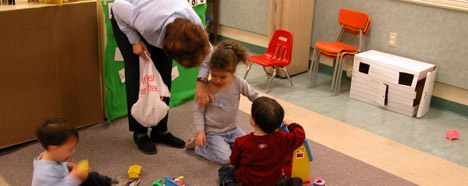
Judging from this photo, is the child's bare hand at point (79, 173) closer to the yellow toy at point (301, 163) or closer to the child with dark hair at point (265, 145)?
the child with dark hair at point (265, 145)

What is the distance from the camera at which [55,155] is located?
1873 millimetres

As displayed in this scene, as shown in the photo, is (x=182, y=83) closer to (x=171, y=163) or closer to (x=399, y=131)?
(x=171, y=163)

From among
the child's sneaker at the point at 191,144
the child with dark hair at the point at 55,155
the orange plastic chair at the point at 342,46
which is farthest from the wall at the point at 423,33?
the child with dark hair at the point at 55,155

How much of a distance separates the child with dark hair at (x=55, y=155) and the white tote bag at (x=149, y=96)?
0.70m

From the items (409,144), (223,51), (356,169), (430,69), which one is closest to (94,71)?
(223,51)

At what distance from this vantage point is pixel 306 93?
13.1 ft

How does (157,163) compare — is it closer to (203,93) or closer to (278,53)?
(203,93)

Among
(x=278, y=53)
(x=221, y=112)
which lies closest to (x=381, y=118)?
(x=278, y=53)

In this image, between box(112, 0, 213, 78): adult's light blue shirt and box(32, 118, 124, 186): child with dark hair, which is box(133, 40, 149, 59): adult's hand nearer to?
box(112, 0, 213, 78): adult's light blue shirt

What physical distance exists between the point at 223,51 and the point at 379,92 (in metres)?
1.76

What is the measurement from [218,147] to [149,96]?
19.0 inches

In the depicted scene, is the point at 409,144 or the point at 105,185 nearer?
the point at 105,185

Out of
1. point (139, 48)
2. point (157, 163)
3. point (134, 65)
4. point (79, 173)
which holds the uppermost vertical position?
point (139, 48)

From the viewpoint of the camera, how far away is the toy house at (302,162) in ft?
7.91
